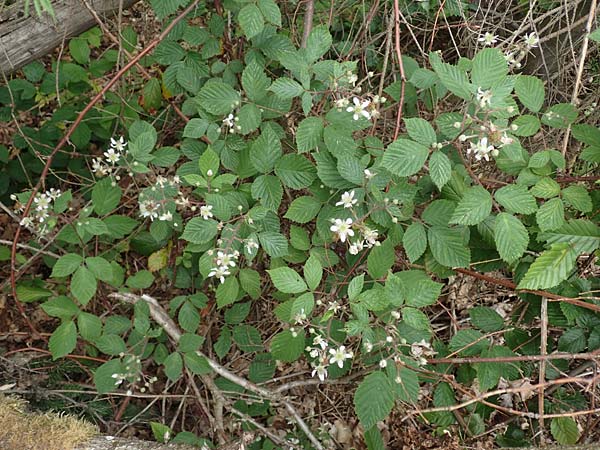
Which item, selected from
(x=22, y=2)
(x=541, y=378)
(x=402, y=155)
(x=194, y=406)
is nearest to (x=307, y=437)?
(x=194, y=406)

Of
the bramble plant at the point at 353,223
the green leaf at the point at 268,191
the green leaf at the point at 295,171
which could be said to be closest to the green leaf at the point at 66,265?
the bramble plant at the point at 353,223

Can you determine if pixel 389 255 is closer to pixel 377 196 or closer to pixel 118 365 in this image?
pixel 377 196

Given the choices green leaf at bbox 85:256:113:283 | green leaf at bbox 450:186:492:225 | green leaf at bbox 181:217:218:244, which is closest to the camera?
green leaf at bbox 450:186:492:225

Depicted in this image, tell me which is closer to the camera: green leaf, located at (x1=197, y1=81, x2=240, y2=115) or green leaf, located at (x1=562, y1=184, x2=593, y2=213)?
green leaf, located at (x1=562, y1=184, x2=593, y2=213)

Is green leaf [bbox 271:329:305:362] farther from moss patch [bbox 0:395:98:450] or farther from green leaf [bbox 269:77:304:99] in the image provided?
green leaf [bbox 269:77:304:99]

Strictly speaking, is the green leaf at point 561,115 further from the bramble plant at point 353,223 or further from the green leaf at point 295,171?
the green leaf at point 295,171

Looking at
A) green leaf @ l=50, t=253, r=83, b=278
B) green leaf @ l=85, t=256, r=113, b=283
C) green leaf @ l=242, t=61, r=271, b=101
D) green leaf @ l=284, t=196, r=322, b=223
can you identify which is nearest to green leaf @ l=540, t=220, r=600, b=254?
green leaf @ l=284, t=196, r=322, b=223

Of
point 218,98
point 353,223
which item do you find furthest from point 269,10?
point 353,223

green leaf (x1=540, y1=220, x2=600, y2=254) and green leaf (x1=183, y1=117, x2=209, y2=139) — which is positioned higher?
green leaf (x1=183, y1=117, x2=209, y2=139)

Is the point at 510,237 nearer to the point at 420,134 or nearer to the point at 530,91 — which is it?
the point at 420,134
